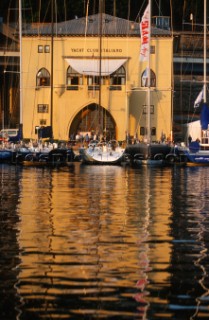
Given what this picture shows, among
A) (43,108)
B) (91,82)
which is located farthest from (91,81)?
(43,108)

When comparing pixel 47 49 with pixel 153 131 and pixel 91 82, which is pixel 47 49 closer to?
pixel 91 82

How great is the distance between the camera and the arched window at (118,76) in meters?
95.3

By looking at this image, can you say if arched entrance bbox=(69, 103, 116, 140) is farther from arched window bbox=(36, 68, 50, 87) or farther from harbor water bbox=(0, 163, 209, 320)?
harbor water bbox=(0, 163, 209, 320)

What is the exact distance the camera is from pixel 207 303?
1759 centimetres

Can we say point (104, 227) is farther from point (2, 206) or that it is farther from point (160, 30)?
point (160, 30)

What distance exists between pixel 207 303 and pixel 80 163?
57.4 m

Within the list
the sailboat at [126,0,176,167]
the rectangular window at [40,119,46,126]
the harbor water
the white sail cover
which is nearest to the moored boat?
the sailboat at [126,0,176,167]

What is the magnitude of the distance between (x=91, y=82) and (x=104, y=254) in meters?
73.4

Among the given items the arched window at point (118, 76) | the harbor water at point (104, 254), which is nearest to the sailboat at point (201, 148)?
the arched window at point (118, 76)

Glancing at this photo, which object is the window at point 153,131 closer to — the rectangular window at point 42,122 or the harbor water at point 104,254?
the rectangular window at point 42,122

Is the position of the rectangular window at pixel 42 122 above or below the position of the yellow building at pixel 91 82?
below

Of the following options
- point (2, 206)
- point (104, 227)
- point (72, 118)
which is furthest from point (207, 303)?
point (72, 118)

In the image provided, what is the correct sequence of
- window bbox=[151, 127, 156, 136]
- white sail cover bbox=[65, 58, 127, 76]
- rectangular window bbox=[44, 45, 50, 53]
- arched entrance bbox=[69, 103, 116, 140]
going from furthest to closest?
arched entrance bbox=[69, 103, 116, 140] → rectangular window bbox=[44, 45, 50, 53] → window bbox=[151, 127, 156, 136] → white sail cover bbox=[65, 58, 127, 76]

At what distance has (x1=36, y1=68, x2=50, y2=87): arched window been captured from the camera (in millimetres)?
95188
